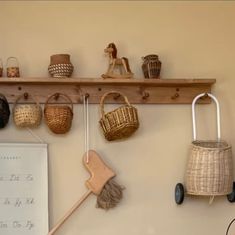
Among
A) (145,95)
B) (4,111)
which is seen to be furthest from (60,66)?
(145,95)

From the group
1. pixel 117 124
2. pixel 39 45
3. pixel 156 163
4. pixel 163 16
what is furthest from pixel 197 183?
pixel 39 45

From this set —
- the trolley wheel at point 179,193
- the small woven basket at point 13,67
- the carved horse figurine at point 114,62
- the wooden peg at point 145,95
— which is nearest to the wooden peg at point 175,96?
the wooden peg at point 145,95

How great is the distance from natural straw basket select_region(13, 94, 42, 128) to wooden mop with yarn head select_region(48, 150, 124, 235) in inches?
10.7

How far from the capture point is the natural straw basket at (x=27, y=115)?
5.86 ft

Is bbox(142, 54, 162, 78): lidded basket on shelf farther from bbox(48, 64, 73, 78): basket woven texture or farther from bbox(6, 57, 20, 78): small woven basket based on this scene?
bbox(6, 57, 20, 78): small woven basket

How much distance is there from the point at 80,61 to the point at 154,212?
0.77 metres

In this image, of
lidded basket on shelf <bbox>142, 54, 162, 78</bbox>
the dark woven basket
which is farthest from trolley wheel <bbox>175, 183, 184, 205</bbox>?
the dark woven basket

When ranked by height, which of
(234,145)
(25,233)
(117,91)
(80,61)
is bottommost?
(25,233)

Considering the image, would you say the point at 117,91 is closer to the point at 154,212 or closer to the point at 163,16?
the point at 163,16

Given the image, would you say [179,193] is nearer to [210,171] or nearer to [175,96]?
[210,171]

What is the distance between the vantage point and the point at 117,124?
69.6 inches

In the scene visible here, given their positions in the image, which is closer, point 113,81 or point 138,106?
point 113,81

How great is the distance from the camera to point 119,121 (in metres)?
1.76

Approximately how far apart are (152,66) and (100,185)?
1.87 ft
